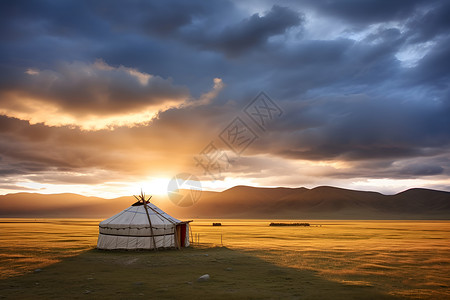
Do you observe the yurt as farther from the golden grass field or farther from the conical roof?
the golden grass field

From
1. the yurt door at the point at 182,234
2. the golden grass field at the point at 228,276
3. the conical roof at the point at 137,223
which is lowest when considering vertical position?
the golden grass field at the point at 228,276

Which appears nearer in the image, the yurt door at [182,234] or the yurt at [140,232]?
the yurt at [140,232]

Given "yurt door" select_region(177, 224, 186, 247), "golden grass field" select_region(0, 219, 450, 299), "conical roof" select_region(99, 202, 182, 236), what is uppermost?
"conical roof" select_region(99, 202, 182, 236)

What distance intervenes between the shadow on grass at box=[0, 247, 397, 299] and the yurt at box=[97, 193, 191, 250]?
501cm

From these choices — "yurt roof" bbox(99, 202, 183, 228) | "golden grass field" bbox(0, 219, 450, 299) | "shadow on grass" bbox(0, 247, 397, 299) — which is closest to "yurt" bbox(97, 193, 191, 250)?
"yurt roof" bbox(99, 202, 183, 228)

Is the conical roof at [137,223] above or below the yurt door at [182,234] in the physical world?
above

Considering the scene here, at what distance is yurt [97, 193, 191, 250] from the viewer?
2316cm

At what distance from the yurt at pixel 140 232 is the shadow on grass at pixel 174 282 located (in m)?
5.01

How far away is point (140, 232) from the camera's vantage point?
76.1 feet

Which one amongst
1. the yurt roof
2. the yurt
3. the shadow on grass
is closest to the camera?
the shadow on grass

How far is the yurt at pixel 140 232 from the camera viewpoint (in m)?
23.2

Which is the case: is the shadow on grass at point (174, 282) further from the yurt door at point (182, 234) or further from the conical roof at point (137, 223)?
the yurt door at point (182, 234)

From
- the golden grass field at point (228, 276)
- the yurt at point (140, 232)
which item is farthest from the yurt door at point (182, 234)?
the golden grass field at point (228, 276)

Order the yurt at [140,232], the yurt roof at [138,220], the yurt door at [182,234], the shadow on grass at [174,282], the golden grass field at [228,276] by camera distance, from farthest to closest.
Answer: the yurt door at [182,234] → the yurt roof at [138,220] → the yurt at [140,232] → the golden grass field at [228,276] → the shadow on grass at [174,282]
